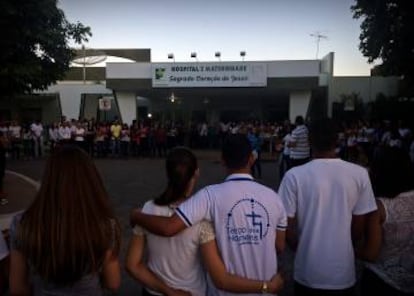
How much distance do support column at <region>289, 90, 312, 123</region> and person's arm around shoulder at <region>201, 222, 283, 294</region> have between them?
2735cm

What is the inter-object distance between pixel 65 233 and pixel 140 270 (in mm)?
700

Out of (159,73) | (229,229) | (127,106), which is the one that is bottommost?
(229,229)

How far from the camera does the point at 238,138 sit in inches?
127

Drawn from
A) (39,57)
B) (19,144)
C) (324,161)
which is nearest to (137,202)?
(39,57)

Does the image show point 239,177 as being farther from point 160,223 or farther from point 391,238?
point 391,238

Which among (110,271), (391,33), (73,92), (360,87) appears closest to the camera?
(110,271)

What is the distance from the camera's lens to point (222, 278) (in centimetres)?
301

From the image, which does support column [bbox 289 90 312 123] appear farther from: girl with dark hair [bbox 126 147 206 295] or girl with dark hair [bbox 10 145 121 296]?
girl with dark hair [bbox 10 145 121 296]

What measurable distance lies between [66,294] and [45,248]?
28 centimetres

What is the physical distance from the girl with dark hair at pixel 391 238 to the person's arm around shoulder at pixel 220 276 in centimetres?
81

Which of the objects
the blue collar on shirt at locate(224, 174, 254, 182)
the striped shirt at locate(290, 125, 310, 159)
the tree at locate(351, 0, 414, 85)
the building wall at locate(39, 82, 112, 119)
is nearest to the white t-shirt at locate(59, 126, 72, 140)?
the building wall at locate(39, 82, 112, 119)

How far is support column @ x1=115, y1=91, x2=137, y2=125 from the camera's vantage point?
30.9 meters

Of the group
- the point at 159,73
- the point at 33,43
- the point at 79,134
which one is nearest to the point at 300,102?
the point at 159,73

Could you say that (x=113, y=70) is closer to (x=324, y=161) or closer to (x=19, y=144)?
(x=19, y=144)
